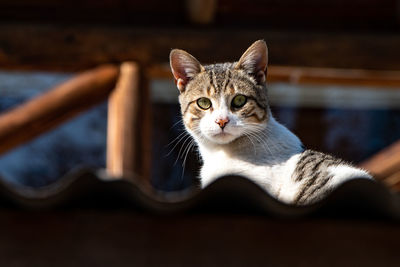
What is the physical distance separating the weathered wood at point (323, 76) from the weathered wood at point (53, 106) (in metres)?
0.33

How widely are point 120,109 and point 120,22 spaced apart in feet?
1.72

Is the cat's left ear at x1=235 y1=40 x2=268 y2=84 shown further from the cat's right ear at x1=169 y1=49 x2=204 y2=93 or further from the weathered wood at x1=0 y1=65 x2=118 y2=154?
the weathered wood at x1=0 y1=65 x2=118 y2=154

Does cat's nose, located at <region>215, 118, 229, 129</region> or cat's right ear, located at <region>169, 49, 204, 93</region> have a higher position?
cat's right ear, located at <region>169, 49, 204, 93</region>

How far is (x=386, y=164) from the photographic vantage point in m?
4.38

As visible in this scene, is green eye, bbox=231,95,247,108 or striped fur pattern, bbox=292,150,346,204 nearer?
striped fur pattern, bbox=292,150,346,204

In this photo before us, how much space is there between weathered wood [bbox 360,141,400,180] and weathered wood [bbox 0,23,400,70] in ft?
2.20

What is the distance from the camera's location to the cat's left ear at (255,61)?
2.39 meters

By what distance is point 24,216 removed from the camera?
A: 4.52 ft

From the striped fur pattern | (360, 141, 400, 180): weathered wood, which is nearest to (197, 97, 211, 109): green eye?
the striped fur pattern

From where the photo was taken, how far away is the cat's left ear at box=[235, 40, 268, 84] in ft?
7.85

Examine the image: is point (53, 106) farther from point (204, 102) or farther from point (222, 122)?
point (222, 122)

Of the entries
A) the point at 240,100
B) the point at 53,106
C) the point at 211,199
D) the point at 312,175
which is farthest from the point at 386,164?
the point at 211,199

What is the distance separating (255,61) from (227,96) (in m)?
0.16

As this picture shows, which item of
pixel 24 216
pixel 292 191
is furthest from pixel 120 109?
pixel 24 216
